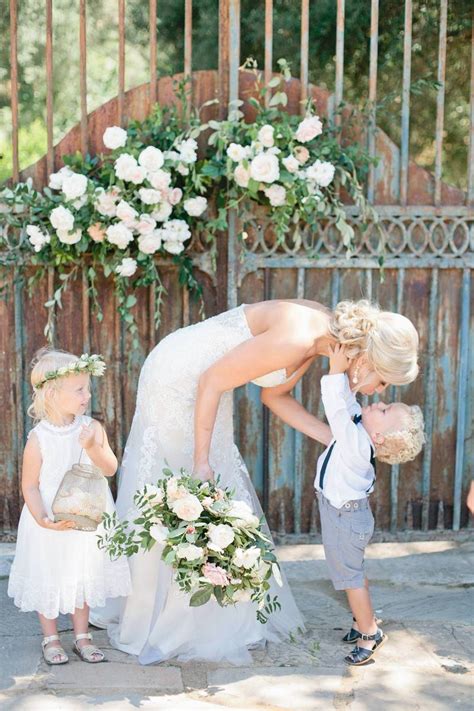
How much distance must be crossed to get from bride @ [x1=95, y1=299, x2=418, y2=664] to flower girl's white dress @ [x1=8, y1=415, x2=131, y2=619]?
0.24 m

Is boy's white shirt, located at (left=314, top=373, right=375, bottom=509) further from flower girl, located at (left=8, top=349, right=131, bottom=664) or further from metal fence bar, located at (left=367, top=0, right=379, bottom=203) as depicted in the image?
metal fence bar, located at (left=367, top=0, right=379, bottom=203)

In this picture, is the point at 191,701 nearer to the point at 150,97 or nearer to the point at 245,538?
the point at 245,538

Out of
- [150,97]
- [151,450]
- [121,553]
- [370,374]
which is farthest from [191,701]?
[150,97]

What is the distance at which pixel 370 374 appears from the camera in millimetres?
3646

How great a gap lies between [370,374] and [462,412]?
1.56 m

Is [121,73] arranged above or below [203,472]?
above

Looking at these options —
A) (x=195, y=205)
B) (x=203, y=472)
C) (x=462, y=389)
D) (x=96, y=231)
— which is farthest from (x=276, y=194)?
(x=203, y=472)

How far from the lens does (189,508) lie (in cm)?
327

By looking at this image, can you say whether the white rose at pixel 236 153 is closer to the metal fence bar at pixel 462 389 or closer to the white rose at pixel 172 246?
the white rose at pixel 172 246

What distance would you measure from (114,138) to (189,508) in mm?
2011

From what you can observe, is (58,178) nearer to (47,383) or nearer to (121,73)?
(121,73)

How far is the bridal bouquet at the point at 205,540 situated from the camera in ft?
10.8

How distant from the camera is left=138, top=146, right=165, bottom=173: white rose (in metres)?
4.38

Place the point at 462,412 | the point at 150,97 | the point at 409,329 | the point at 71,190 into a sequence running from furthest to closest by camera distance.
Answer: the point at 462,412 < the point at 150,97 < the point at 71,190 < the point at 409,329
